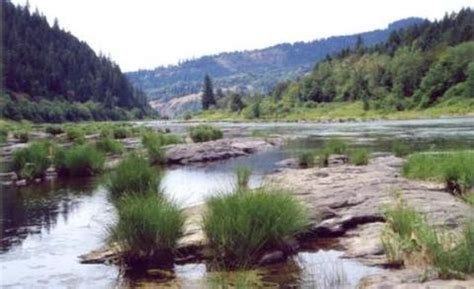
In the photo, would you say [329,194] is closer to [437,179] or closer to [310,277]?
[437,179]

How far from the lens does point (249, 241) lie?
14.7 metres

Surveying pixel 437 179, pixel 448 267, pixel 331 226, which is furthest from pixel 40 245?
pixel 437 179

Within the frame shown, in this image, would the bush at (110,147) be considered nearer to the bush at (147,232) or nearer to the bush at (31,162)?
the bush at (31,162)

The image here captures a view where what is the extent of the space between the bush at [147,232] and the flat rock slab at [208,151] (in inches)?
1132

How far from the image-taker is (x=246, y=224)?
14555 millimetres

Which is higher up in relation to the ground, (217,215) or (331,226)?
(217,215)

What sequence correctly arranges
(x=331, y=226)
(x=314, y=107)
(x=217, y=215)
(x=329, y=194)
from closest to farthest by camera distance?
1. (x=217, y=215)
2. (x=331, y=226)
3. (x=329, y=194)
4. (x=314, y=107)

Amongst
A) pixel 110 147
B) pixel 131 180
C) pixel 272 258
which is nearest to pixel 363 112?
pixel 110 147

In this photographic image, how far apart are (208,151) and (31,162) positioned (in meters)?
14.7

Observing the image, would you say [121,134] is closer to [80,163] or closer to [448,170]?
[80,163]

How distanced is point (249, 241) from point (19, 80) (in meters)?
190

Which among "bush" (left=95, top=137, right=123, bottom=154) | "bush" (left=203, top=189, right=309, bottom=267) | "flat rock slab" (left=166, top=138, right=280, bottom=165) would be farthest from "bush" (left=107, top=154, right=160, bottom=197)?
"bush" (left=95, top=137, right=123, bottom=154)

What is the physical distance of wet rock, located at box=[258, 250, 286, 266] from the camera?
1510 cm

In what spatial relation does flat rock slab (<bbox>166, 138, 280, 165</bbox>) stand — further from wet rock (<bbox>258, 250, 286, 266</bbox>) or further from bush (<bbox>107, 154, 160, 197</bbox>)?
wet rock (<bbox>258, 250, 286, 266</bbox>)
